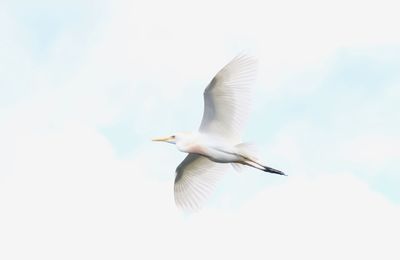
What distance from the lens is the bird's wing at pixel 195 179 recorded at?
17328 mm

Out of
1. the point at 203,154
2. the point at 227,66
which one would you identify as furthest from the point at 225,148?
the point at 227,66

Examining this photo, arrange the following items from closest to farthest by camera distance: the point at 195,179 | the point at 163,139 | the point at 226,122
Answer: the point at 226,122 → the point at 163,139 → the point at 195,179

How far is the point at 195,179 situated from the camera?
17453 millimetres

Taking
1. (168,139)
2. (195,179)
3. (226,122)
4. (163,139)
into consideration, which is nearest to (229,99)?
(226,122)

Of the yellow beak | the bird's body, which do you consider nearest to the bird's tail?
the bird's body

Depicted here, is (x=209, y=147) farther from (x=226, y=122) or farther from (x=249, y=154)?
(x=249, y=154)

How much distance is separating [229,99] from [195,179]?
2.40 meters

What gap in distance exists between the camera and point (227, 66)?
50.7ft

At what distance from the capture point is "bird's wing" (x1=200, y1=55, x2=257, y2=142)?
50.6ft

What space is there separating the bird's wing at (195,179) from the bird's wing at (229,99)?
138 cm

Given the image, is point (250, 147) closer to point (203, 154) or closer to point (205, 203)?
point (203, 154)

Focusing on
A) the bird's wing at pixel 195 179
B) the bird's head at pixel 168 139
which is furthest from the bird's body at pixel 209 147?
the bird's wing at pixel 195 179

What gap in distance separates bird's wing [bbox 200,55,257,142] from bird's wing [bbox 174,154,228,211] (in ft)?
4.54

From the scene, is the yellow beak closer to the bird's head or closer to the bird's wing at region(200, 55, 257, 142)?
the bird's head
